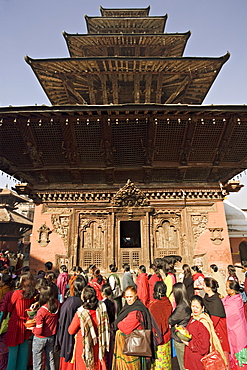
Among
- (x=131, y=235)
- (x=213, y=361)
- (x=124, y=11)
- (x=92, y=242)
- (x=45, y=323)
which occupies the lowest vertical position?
(x=213, y=361)

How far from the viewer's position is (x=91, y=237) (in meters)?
12.5

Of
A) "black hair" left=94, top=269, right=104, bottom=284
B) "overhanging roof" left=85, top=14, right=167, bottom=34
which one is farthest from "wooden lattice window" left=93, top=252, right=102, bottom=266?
"overhanging roof" left=85, top=14, right=167, bottom=34

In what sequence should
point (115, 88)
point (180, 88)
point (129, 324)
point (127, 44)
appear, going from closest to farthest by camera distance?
point (129, 324), point (115, 88), point (180, 88), point (127, 44)

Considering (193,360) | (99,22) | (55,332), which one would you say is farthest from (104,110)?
(99,22)

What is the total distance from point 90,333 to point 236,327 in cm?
252

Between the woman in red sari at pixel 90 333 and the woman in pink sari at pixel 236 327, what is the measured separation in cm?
217

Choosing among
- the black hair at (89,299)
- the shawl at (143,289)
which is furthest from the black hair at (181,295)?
the shawl at (143,289)

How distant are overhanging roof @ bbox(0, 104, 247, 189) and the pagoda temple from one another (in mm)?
53

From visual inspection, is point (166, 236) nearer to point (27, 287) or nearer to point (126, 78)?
point (27, 287)

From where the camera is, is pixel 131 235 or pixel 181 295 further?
pixel 131 235

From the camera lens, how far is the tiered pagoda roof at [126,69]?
1412 cm

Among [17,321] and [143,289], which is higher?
[143,289]

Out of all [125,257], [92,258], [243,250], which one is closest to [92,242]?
[92,258]

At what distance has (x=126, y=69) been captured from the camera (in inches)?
560
